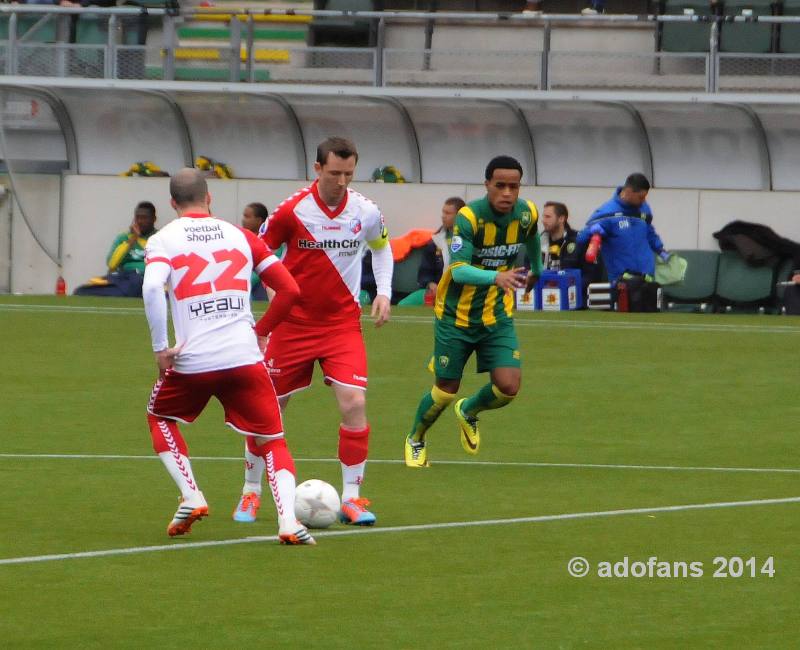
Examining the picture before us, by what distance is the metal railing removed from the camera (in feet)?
83.9

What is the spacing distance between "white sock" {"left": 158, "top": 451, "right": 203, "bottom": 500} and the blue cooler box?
15384 millimetres

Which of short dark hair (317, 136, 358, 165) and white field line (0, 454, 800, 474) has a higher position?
short dark hair (317, 136, 358, 165)

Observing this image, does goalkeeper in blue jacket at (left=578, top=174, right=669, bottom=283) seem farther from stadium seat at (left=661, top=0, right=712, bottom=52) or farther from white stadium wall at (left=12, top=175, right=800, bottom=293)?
stadium seat at (left=661, top=0, right=712, bottom=52)

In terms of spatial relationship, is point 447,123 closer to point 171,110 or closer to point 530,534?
point 171,110

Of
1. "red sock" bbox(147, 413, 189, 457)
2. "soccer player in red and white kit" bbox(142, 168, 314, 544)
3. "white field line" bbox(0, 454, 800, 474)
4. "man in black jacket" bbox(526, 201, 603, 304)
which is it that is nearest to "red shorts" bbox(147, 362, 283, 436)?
"soccer player in red and white kit" bbox(142, 168, 314, 544)

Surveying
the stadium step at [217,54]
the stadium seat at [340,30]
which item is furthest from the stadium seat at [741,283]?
the stadium step at [217,54]

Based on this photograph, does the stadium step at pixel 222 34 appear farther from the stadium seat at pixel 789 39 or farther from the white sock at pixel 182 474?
the white sock at pixel 182 474

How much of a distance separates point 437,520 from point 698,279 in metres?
16.5

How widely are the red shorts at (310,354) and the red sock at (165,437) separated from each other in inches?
48.9

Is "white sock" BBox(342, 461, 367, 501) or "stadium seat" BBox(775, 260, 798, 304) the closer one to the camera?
"white sock" BBox(342, 461, 367, 501)

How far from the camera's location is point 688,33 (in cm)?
2578

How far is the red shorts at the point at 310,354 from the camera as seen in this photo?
348 inches

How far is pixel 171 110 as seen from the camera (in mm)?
27859

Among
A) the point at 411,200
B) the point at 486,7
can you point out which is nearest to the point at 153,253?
the point at 411,200
